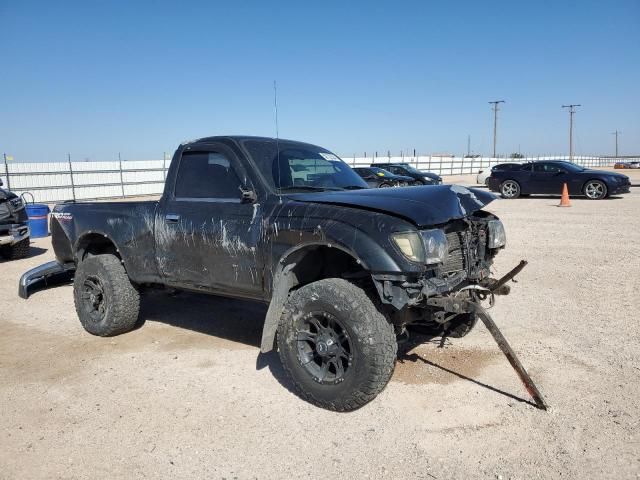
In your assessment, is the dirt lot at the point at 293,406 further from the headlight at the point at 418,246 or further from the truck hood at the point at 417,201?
the truck hood at the point at 417,201

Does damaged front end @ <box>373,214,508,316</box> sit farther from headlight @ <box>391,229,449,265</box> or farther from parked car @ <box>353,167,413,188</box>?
parked car @ <box>353,167,413,188</box>

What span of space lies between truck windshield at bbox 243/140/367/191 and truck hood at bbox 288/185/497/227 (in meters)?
0.25

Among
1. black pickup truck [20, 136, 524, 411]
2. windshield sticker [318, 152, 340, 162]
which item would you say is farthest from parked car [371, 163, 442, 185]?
black pickup truck [20, 136, 524, 411]

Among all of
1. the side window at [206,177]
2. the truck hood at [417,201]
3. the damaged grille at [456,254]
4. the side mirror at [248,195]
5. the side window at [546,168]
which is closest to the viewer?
the truck hood at [417,201]

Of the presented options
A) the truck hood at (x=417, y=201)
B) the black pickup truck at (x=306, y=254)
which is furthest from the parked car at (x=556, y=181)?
the truck hood at (x=417, y=201)

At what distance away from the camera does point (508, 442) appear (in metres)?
3.20

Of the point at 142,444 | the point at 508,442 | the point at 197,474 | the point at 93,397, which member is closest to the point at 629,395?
the point at 508,442

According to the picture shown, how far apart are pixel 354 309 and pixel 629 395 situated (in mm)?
2097

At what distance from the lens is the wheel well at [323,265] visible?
393cm

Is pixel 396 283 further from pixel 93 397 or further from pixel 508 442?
pixel 93 397

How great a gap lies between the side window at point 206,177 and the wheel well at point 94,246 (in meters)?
1.29

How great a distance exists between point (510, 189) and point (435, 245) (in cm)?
1899

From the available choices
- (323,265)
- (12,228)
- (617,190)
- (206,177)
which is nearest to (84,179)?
(12,228)

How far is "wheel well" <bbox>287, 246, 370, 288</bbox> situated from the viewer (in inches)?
155
